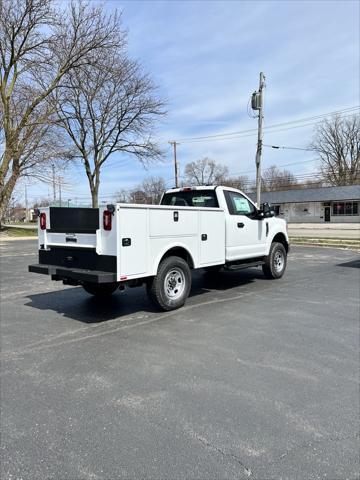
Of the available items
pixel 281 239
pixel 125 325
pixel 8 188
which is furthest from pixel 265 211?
pixel 8 188

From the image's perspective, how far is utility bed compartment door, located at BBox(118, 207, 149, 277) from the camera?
5.53 meters

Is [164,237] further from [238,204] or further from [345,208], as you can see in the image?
[345,208]

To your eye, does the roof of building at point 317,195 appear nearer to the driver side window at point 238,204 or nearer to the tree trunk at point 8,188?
the tree trunk at point 8,188

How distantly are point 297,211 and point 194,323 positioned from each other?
5646 cm

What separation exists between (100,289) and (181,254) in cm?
193

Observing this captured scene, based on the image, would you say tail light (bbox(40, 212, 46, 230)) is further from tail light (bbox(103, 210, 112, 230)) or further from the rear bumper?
tail light (bbox(103, 210, 112, 230))

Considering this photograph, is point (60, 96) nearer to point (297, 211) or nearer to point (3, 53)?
point (3, 53)

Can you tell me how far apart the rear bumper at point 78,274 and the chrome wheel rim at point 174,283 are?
121cm

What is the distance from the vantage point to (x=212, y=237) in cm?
723

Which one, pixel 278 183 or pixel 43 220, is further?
pixel 278 183

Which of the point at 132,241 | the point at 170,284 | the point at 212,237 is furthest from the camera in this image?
the point at 212,237

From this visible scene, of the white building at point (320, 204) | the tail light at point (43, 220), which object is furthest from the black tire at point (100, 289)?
the white building at point (320, 204)

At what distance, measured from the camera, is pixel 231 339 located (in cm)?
511

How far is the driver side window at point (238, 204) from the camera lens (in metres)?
8.05
